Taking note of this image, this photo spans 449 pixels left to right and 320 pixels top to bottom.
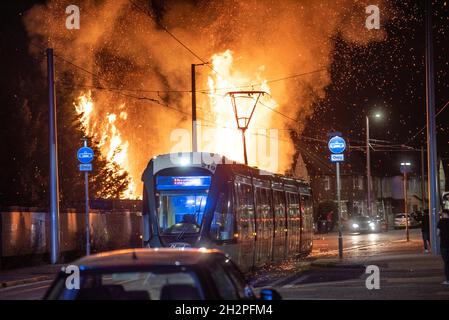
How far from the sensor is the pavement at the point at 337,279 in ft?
57.5

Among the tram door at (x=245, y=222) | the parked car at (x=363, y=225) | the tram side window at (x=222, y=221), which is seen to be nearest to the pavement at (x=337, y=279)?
the tram door at (x=245, y=222)

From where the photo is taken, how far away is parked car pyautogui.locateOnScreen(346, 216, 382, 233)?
6606 cm

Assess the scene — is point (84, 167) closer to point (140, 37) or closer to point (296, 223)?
point (296, 223)

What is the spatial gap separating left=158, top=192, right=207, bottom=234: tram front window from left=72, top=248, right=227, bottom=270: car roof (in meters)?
13.3

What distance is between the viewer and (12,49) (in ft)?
151

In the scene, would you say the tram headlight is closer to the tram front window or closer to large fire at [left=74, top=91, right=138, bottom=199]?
the tram front window

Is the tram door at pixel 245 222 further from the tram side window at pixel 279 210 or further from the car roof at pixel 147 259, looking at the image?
the car roof at pixel 147 259

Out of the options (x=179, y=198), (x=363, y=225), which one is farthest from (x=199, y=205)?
(x=363, y=225)

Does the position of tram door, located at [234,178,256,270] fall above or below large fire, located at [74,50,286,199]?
below

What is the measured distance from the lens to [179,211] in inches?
837

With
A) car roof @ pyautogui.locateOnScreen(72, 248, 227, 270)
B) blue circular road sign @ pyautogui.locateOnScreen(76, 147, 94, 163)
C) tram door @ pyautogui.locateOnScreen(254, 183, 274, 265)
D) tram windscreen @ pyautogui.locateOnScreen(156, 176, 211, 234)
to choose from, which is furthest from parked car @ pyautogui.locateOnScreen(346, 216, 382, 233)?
car roof @ pyautogui.locateOnScreen(72, 248, 227, 270)

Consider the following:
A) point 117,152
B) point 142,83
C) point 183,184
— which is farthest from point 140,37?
→ point 183,184

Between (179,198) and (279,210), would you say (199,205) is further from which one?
(279,210)
